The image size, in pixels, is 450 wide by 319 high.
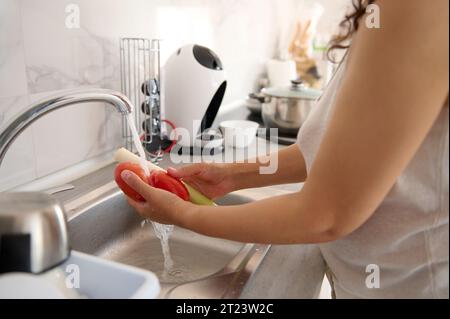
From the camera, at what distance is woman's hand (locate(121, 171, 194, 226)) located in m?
0.61

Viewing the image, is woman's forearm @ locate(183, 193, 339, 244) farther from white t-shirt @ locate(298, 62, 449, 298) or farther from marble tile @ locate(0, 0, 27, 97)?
marble tile @ locate(0, 0, 27, 97)

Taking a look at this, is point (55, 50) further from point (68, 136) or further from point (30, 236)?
point (30, 236)

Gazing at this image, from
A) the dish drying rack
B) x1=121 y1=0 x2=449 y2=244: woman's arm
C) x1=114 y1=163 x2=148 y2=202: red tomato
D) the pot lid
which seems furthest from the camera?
the pot lid

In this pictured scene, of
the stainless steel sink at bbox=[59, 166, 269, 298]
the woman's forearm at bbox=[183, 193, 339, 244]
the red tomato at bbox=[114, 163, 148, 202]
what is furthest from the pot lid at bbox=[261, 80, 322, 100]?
the woman's forearm at bbox=[183, 193, 339, 244]

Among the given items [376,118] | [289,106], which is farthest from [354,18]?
[289,106]

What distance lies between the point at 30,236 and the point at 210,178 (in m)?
0.39

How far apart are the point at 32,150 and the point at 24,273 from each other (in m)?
0.42

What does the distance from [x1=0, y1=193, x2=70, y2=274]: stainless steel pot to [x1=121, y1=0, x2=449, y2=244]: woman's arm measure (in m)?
0.27

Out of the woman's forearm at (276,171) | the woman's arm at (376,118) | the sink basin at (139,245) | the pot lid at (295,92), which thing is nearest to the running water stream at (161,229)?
the sink basin at (139,245)

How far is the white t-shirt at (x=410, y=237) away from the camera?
505mm

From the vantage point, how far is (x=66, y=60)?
874 mm

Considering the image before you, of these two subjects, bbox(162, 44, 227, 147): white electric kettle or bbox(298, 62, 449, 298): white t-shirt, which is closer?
bbox(298, 62, 449, 298): white t-shirt
